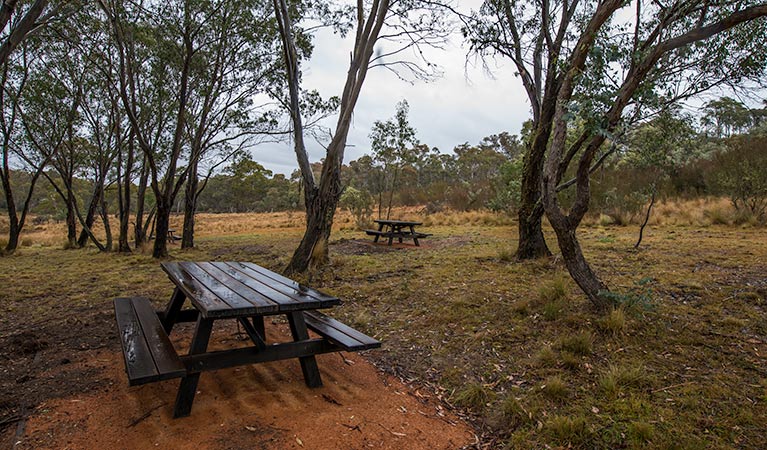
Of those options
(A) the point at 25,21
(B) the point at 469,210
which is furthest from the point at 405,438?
(B) the point at 469,210

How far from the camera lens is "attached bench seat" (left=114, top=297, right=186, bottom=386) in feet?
6.89

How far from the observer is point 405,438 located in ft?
7.52

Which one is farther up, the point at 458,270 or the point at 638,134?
the point at 638,134

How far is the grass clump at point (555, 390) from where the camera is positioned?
8.65 ft

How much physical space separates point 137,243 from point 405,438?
1180 centimetres

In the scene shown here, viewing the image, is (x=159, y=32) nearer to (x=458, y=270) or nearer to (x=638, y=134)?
(x=458, y=270)

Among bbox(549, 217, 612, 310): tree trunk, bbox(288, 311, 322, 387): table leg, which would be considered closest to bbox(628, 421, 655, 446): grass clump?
bbox(549, 217, 612, 310): tree trunk

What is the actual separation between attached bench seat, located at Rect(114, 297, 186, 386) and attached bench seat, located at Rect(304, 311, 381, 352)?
0.88m

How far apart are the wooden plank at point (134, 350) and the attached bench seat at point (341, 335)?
101 cm

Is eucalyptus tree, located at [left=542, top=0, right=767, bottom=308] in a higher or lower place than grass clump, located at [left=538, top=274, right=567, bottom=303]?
higher

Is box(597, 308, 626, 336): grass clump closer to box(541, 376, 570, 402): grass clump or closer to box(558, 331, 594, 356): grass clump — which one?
box(558, 331, 594, 356): grass clump

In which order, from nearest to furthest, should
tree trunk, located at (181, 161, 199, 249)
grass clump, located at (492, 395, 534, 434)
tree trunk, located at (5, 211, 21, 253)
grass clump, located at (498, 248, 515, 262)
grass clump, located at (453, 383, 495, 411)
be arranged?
grass clump, located at (492, 395, 534, 434) < grass clump, located at (453, 383, 495, 411) < grass clump, located at (498, 248, 515, 262) < tree trunk, located at (5, 211, 21, 253) < tree trunk, located at (181, 161, 199, 249)

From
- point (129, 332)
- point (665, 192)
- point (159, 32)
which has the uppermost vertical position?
point (159, 32)

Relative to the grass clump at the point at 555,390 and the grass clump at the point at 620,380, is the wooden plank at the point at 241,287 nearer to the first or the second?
the grass clump at the point at 555,390
